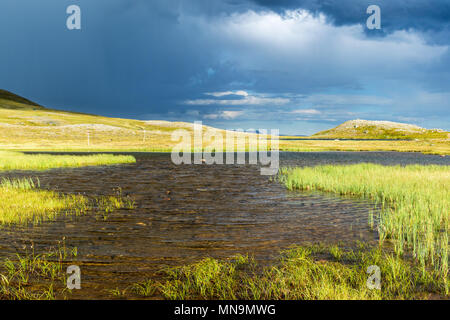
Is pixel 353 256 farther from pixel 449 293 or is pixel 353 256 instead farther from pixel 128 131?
pixel 128 131

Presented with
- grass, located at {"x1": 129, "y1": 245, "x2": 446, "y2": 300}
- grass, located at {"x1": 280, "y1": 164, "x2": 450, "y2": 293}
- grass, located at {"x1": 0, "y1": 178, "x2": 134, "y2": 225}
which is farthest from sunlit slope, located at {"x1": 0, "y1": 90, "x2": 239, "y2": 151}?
grass, located at {"x1": 129, "y1": 245, "x2": 446, "y2": 300}

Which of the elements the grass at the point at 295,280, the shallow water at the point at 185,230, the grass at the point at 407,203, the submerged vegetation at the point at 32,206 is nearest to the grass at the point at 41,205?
the submerged vegetation at the point at 32,206

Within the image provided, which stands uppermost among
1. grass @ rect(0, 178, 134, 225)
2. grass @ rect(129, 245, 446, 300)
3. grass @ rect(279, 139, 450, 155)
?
grass @ rect(279, 139, 450, 155)

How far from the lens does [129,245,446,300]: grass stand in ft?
26.1

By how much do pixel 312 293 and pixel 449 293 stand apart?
3.91 metres

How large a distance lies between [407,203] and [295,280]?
1340 centimetres

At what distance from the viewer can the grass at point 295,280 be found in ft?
26.1

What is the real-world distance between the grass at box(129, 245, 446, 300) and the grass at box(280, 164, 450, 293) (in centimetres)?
82

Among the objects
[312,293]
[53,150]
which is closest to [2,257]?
→ [312,293]

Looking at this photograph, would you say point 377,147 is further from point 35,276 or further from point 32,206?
point 35,276

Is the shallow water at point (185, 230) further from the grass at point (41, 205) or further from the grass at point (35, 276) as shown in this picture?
the grass at point (41, 205)

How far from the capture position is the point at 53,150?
3135 inches

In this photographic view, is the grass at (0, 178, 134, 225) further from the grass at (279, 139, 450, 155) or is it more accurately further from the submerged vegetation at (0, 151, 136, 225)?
the grass at (279, 139, 450, 155)

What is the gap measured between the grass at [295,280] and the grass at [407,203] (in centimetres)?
82
